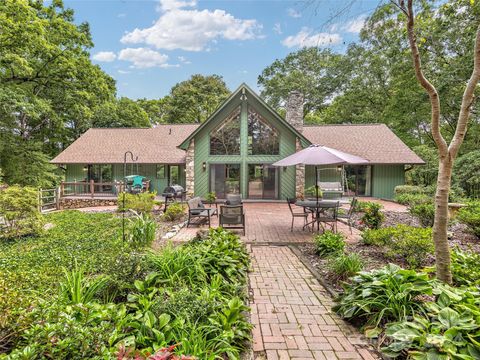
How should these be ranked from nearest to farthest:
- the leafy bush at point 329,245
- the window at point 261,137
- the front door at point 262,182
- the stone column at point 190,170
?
the leafy bush at point 329,245 < the stone column at point 190,170 < the window at point 261,137 < the front door at point 262,182

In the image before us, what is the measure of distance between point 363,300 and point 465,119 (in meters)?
2.37

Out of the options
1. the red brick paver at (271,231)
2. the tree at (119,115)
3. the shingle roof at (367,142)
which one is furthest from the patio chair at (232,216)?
the tree at (119,115)

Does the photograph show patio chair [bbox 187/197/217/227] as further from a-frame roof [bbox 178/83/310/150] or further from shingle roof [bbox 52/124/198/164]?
shingle roof [bbox 52/124/198/164]

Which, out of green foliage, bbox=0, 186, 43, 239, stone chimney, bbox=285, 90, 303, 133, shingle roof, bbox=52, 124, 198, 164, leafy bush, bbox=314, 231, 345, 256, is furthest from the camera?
shingle roof, bbox=52, 124, 198, 164

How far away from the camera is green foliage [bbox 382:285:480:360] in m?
2.05

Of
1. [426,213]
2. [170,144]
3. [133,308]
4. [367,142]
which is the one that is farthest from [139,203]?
[367,142]

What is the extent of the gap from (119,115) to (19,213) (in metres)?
22.3

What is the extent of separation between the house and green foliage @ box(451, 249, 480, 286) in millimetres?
10911

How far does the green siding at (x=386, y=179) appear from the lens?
16.5 m

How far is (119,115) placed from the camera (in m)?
27.0

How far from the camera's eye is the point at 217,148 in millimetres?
15102

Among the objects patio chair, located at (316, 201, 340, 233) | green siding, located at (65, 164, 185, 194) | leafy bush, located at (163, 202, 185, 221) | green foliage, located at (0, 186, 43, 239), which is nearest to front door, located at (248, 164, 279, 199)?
green siding, located at (65, 164, 185, 194)

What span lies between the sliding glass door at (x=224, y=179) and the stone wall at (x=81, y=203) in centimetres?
558

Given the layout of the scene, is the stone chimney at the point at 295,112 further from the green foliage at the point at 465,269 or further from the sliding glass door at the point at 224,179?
the green foliage at the point at 465,269
